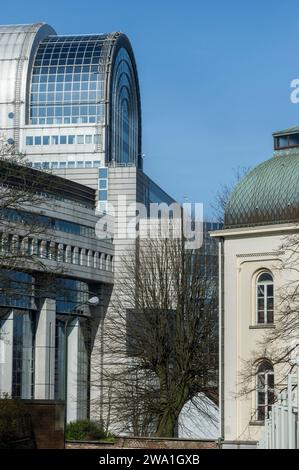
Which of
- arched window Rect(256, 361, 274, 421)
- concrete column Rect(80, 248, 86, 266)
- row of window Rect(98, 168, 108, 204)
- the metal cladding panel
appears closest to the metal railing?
arched window Rect(256, 361, 274, 421)

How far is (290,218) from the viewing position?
49188 mm

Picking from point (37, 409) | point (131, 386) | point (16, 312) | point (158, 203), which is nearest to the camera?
point (37, 409)

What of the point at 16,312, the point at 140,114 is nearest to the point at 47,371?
the point at 16,312

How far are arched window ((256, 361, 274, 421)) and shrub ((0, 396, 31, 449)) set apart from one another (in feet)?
33.0

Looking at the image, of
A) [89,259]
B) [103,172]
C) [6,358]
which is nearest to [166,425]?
[6,358]

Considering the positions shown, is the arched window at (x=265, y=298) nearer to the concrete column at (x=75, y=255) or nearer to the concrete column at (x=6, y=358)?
the concrete column at (x=6, y=358)

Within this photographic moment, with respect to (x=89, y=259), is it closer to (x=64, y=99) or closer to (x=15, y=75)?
(x=64, y=99)

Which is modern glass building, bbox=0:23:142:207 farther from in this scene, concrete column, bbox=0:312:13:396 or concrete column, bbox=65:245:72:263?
concrete column, bbox=0:312:13:396

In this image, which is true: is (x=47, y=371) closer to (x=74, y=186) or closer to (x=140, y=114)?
(x=74, y=186)

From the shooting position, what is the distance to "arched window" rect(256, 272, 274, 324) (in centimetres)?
4944

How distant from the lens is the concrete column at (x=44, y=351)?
107 metres

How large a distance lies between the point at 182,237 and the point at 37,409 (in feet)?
81.0

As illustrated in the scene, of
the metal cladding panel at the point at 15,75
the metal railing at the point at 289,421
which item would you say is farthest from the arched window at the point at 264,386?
the metal cladding panel at the point at 15,75

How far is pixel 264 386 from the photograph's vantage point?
156 ft
